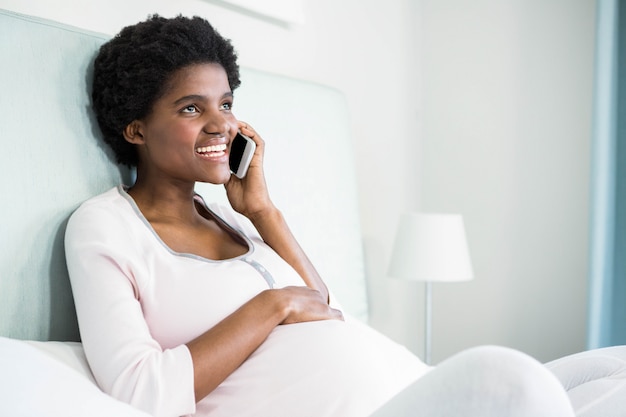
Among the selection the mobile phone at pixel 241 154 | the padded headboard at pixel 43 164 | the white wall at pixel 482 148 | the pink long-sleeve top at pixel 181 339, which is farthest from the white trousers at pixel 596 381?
the white wall at pixel 482 148

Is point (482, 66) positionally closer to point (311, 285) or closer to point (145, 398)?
point (311, 285)

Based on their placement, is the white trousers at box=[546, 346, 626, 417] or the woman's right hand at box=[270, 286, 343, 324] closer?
the white trousers at box=[546, 346, 626, 417]

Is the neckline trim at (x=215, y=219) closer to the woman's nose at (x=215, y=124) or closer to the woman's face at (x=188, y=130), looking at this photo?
the woman's face at (x=188, y=130)

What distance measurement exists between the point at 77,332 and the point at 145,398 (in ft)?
0.92

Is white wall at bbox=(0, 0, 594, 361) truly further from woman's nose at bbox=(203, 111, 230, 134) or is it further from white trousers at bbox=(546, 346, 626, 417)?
white trousers at bbox=(546, 346, 626, 417)

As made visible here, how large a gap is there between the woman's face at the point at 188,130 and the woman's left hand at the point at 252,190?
0.59ft

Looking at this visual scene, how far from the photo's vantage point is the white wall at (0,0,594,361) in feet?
9.37

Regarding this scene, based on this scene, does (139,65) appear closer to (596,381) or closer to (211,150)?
(211,150)

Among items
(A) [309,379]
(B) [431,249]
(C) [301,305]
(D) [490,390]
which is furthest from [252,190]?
(B) [431,249]

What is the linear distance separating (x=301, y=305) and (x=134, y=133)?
1.47 feet

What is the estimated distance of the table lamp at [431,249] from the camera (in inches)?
99.7

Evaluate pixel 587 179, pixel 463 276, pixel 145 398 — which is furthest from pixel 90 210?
pixel 587 179

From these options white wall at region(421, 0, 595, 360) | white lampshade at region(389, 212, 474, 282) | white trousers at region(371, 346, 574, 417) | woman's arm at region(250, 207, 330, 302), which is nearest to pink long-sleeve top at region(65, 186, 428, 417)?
woman's arm at region(250, 207, 330, 302)

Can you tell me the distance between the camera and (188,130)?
4.50 feet
